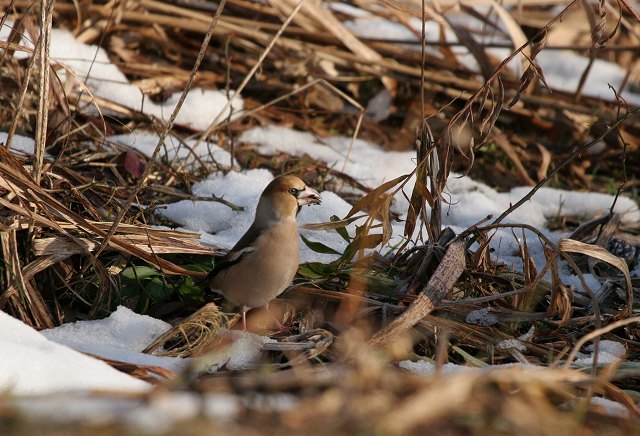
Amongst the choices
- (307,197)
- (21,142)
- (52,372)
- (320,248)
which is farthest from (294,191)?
(21,142)

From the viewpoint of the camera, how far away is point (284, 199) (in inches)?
156

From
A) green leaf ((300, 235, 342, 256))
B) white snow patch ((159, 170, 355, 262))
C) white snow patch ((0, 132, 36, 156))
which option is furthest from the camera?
white snow patch ((0, 132, 36, 156))

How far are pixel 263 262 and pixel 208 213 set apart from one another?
111cm

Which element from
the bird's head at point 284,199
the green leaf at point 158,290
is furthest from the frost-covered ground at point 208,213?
the bird's head at point 284,199

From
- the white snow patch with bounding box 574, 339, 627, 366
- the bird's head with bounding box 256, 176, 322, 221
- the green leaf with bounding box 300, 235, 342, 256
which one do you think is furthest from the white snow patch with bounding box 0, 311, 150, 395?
the white snow patch with bounding box 574, 339, 627, 366

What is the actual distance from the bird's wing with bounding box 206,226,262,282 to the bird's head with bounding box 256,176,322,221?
105 millimetres

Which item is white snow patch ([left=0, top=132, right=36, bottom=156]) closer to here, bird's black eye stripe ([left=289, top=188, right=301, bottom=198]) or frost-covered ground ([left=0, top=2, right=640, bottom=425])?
frost-covered ground ([left=0, top=2, right=640, bottom=425])

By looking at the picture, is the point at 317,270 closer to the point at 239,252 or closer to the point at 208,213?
the point at 239,252

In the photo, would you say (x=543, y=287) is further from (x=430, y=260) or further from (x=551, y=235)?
(x=551, y=235)

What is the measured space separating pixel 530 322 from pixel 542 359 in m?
0.27

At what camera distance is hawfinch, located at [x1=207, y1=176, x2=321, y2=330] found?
12.1 feet

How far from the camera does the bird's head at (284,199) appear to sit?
12.9 ft

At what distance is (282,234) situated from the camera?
12.5 feet

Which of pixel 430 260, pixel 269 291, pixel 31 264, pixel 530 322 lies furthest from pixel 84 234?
pixel 530 322
